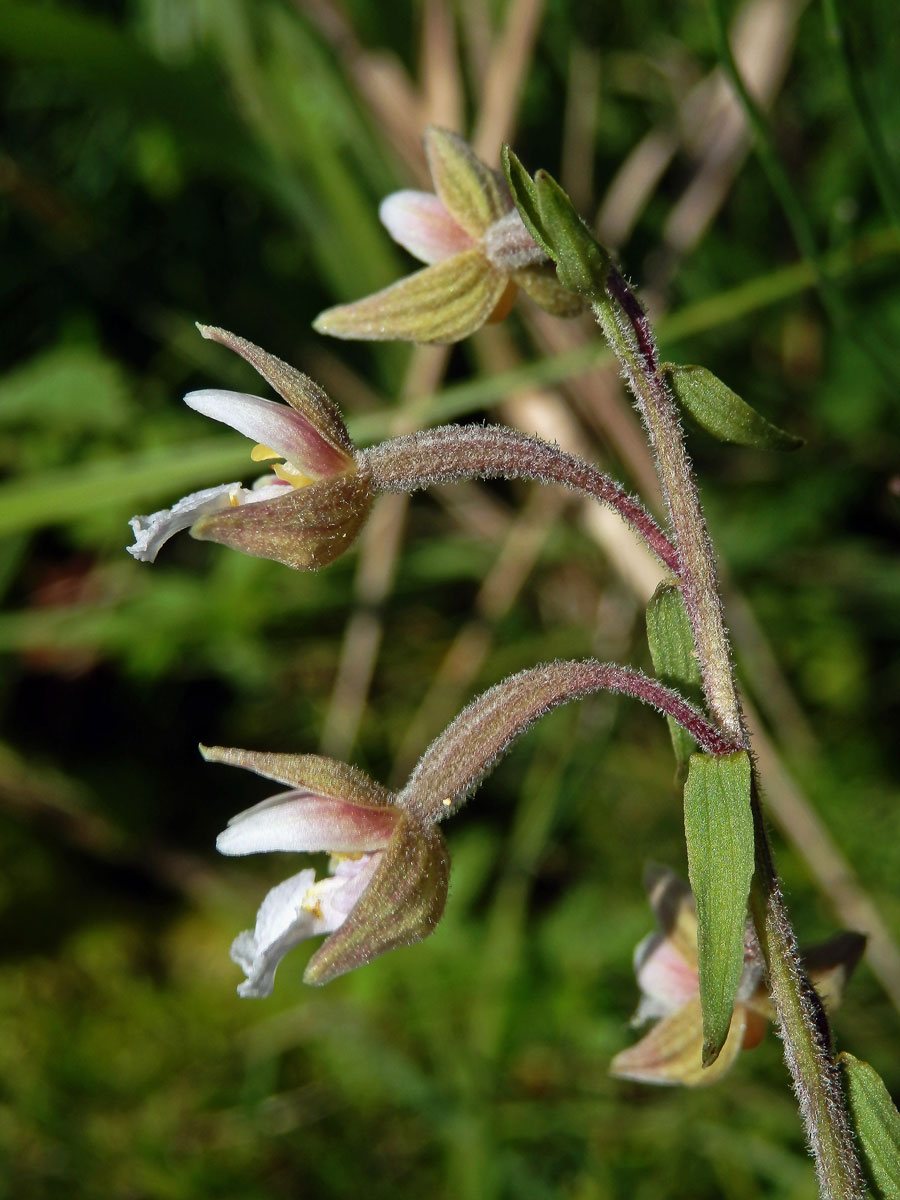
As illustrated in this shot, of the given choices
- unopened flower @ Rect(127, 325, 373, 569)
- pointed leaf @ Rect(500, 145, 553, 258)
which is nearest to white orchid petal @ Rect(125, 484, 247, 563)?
unopened flower @ Rect(127, 325, 373, 569)

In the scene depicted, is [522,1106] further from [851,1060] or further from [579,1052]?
[851,1060]

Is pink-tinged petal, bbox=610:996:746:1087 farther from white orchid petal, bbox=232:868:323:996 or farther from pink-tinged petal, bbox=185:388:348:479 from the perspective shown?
pink-tinged petal, bbox=185:388:348:479

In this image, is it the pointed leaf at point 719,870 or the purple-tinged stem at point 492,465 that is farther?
the purple-tinged stem at point 492,465

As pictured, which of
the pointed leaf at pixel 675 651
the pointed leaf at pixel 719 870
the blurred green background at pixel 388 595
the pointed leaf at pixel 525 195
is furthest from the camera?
the blurred green background at pixel 388 595

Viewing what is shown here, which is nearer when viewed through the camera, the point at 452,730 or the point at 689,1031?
the point at 452,730

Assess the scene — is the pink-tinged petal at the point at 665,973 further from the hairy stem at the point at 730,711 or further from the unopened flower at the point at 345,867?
the unopened flower at the point at 345,867

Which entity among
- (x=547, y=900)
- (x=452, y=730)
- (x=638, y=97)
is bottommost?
(x=452, y=730)

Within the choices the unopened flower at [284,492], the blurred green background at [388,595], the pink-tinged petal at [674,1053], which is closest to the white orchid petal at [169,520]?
the unopened flower at [284,492]

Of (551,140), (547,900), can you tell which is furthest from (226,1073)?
(551,140)
